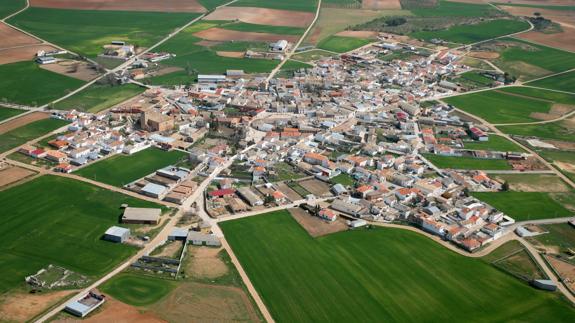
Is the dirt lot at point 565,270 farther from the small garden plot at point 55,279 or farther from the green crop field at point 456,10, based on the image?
the green crop field at point 456,10

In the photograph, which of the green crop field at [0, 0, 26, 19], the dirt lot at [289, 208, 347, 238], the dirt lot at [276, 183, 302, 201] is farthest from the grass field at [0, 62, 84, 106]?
the dirt lot at [289, 208, 347, 238]

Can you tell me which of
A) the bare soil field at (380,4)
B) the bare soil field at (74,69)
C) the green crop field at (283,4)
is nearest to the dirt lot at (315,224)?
the bare soil field at (74,69)

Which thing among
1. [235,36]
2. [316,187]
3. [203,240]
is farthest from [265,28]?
[203,240]

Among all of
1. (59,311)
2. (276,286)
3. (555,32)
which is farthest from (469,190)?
(555,32)

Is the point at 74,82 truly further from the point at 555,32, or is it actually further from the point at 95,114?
the point at 555,32

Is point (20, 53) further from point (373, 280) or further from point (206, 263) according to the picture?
point (373, 280)

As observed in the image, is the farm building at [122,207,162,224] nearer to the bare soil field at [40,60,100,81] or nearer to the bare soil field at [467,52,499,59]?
the bare soil field at [40,60,100,81]
